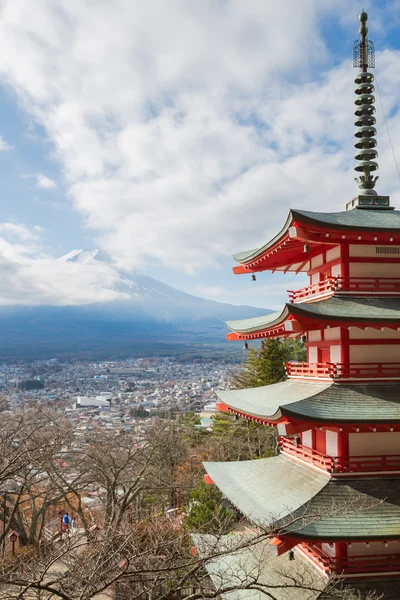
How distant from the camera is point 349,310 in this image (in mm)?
10477

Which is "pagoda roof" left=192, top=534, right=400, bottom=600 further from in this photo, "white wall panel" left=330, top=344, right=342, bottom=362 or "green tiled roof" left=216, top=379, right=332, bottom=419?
"white wall panel" left=330, top=344, right=342, bottom=362

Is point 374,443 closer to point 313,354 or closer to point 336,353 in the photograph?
point 336,353

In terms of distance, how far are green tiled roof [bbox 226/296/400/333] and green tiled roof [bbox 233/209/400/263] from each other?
1.63 meters

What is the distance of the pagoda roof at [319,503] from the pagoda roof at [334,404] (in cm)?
152

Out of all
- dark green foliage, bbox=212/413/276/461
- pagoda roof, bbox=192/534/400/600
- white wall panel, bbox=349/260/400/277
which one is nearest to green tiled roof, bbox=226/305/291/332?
white wall panel, bbox=349/260/400/277

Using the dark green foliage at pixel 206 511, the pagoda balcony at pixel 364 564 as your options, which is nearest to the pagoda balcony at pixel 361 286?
the pagoda balcony at pixel 364 564

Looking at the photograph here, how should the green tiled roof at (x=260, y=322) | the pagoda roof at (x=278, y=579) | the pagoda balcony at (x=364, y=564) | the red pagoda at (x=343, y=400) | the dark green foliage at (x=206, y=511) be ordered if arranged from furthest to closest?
the dark green foliage at (x=206, y=511)
the green tiled roof at (x=260, y=322)
the pagoda balcony at (x=364, y=564)
the red pagoda at (x=343, y=400)
the pagoda roof at (x=278, y=579)

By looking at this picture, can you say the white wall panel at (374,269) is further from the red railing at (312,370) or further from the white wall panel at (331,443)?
the white wall panel at (331,443)

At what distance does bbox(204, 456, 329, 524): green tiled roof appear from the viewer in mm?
9938

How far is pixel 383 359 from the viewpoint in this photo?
11.1 m

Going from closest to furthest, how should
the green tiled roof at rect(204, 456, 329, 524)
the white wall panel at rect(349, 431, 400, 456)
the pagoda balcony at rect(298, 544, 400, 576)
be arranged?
the pagoda balcony at rect(298, 544, 400, 576)
the green tiled roof at rect(204, 456, 329, 524)
the white wall panel at rect(349, 431, 400, 456)

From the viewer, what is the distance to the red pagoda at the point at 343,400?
955 cm

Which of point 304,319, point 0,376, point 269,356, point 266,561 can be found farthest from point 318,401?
point 0,376

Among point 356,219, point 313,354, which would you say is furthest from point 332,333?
point 356,219
